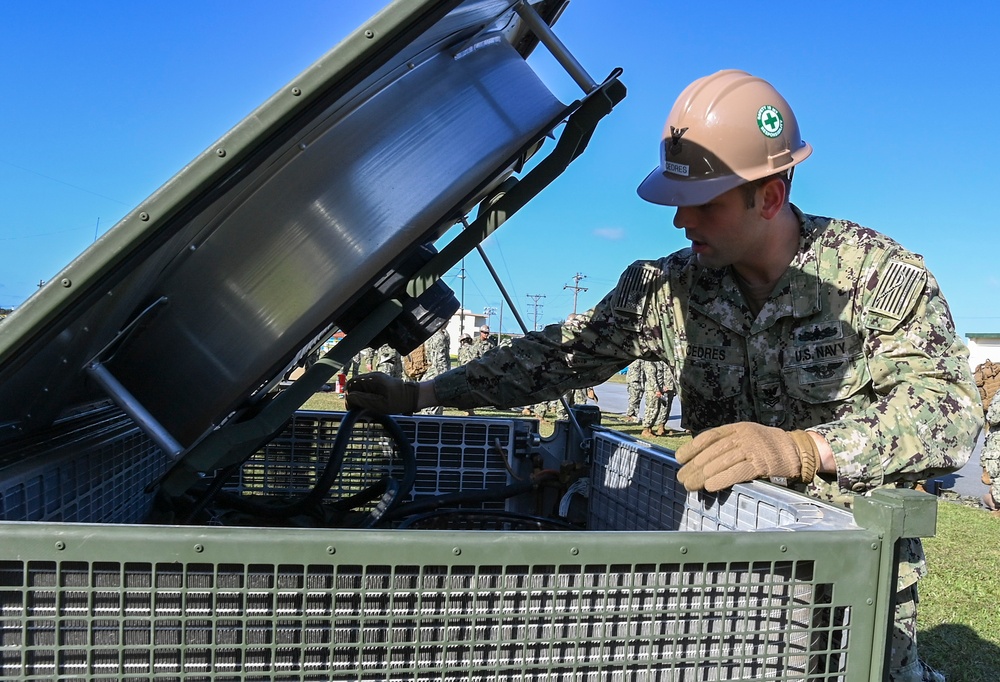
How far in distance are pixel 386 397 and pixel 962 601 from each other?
408cm

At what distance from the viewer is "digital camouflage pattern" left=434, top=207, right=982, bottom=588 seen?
63.7 inches

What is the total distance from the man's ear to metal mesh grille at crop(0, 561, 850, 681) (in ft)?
3.93

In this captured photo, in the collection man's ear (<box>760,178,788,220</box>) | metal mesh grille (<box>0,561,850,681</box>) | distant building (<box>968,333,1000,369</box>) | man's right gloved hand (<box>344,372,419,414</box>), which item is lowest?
metal mesh grille (<box>0,561,850,681</box>)

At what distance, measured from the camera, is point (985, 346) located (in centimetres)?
2916

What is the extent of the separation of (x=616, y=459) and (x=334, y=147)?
127 cm

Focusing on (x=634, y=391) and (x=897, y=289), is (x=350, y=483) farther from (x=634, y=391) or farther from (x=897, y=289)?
(x=634, y=391)

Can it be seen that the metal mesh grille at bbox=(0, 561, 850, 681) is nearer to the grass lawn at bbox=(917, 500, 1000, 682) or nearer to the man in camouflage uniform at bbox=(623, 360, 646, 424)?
the grass lawn at bbox=(917, 500, 1000, 682)

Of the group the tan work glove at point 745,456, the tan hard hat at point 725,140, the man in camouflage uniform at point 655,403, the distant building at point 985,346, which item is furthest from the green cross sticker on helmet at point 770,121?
the distant building at point 985,346

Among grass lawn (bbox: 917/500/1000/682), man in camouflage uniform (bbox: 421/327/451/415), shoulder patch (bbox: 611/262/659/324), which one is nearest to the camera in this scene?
shoulder patch (bbox: 611/262/659/324)

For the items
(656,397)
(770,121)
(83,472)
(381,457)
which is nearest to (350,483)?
(381,457)

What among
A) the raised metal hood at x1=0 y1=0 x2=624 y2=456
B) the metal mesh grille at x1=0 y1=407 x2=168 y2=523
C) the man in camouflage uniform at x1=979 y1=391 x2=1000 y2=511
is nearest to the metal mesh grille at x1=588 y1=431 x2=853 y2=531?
the raised metal hood at x1=0 y1=0 x2=624 y2=456

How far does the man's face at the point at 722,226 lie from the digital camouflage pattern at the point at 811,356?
195mm

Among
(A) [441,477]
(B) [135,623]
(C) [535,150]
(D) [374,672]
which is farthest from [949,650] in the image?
(B) [135,623]

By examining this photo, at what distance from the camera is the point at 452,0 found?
1.03 m
